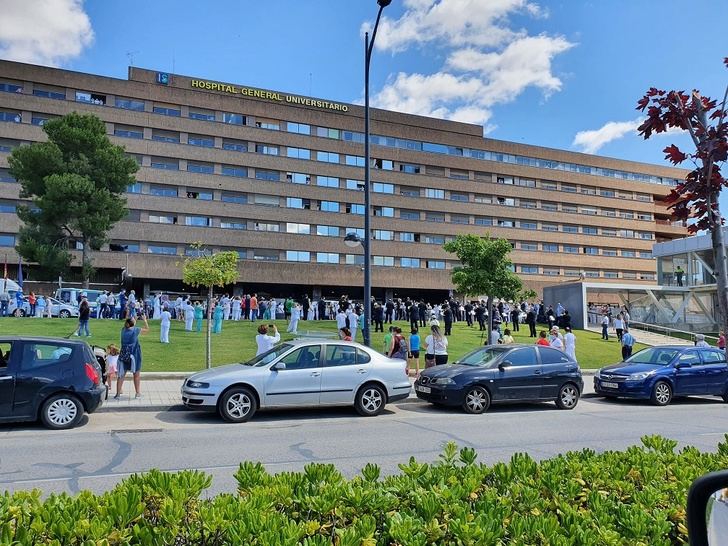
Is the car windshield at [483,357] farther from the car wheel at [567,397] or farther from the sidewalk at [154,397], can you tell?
the car wheel at [567,397]

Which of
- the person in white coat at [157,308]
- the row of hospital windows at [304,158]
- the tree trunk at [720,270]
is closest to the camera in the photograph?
the tree trunk at [720,270]

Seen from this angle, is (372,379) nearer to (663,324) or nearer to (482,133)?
(663,324)

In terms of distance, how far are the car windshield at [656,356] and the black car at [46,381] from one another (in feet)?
44.5

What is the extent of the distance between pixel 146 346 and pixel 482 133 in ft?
190

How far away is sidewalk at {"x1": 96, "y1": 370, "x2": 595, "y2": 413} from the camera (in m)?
11.8

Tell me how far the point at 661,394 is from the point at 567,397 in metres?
2.97

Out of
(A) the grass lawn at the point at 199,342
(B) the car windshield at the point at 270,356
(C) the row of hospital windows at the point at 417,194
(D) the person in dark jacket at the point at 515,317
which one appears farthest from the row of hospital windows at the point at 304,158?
(B) the car windshield at the point at 270,356

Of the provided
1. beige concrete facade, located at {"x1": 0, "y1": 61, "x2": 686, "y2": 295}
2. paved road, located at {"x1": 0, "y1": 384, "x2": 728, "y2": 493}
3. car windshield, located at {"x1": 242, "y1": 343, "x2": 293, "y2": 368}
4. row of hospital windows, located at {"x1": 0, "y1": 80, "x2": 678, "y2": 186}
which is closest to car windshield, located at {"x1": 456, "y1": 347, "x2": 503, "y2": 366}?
paved road, located at {"x1": 0, "y1": 384, "x2": 728, "y2": 493}

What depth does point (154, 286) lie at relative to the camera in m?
53.6

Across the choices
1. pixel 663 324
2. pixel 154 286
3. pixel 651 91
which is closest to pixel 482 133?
pixel 663 324

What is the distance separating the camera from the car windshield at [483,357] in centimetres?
1323

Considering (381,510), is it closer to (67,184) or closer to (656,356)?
(656,356)

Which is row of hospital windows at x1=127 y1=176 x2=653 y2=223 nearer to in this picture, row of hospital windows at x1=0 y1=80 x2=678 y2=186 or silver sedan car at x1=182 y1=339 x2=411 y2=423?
row of hospital windows at x1=0 y1=80 x2=678 y2=186

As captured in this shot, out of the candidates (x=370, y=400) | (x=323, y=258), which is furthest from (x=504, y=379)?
(x=323, y=258)
